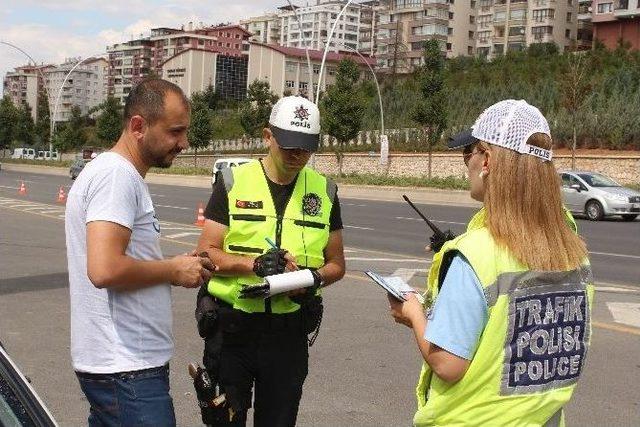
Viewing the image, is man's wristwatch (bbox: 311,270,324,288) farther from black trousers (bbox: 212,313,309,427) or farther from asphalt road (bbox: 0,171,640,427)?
asphalt road (bbox: 0,171,640,427)

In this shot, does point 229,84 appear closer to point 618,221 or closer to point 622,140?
point 622,140

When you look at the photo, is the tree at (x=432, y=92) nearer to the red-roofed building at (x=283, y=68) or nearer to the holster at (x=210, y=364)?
the holster at (x=210, y=364)

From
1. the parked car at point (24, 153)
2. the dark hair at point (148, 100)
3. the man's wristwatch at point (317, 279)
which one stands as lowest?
the parked car at point (24, 153)

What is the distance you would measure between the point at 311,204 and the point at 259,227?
248 millimetres

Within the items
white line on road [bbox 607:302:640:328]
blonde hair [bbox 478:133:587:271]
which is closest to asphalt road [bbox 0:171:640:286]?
white line on road [bbox 607:302:640:328]

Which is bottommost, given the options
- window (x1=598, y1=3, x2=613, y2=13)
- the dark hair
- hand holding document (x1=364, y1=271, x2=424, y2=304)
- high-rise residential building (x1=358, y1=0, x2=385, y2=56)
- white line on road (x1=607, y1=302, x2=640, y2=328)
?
white line on road (x1=607, y1=302, x2=640, y2=328)

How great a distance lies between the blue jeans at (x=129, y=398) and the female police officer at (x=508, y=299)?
0.86 meters

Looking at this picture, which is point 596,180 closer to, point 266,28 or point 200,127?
point 200,127

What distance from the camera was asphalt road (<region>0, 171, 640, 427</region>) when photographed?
5.31 meters

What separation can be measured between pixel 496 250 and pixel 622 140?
41.6 meters

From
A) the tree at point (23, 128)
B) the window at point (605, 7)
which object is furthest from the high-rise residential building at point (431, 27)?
the tree at point (23, 128)

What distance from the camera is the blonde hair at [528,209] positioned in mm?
2271

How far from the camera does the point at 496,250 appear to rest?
225cm

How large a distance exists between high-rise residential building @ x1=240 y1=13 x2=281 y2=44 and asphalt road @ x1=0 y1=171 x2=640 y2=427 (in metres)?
171
